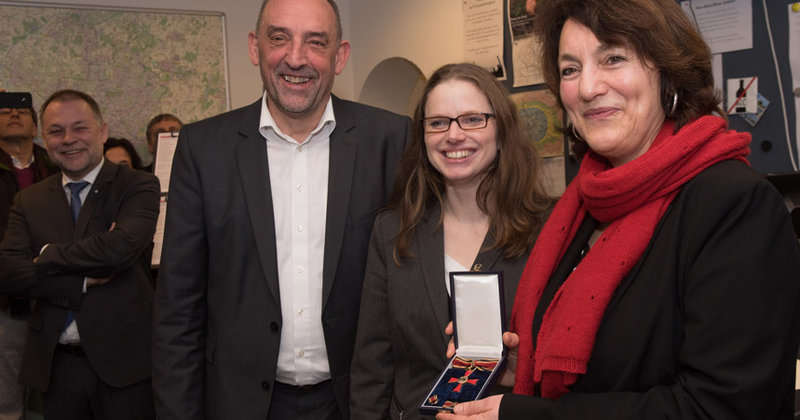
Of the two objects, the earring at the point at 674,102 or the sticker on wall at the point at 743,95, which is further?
the sticker on wall at the point at 743,95

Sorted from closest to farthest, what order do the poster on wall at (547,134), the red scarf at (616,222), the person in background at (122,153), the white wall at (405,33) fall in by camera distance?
the red scarf at (616,222), the poster on wall at (547,134), the white wall at (405,33), the person in background at (122,153)

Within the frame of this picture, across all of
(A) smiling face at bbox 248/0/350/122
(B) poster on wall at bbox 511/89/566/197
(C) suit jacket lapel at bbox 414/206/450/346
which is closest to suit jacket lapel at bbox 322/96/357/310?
(A) smiling face at bbox 248/0/350/122

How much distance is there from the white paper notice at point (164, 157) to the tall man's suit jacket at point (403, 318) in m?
2.65

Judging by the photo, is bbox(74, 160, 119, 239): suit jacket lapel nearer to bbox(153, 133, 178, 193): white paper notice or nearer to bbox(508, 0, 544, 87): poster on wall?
bbox(153, 133, 178, 193): white paper notice

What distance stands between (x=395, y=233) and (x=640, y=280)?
84 centimetres

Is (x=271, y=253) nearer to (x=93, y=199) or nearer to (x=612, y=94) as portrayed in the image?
(x=612, y=94)

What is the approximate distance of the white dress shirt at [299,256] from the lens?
1.85 m

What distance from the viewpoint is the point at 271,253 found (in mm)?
1815

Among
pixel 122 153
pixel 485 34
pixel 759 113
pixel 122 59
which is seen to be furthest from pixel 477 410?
pixel 122 59

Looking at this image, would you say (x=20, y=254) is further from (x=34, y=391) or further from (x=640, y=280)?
(x=640, y=280)

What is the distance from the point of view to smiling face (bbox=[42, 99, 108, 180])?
2.94 metres

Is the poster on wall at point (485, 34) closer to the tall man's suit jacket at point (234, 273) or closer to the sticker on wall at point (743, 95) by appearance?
the sticker on wall at point (743, 95)

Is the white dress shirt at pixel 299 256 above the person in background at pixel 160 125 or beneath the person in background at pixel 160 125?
beneath

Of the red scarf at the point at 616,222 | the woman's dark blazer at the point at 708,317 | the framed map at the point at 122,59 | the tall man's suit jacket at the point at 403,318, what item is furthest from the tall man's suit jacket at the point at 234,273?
the framed map at the point at 122,59
